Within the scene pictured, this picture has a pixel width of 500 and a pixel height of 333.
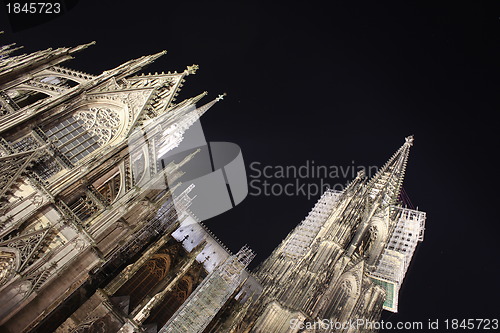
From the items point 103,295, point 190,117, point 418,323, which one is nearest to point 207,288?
point 103,295

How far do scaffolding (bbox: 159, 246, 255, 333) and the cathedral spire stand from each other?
23805 millimetres

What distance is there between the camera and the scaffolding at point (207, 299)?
23250 millimetres

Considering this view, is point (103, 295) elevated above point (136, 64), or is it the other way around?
point (136, 64)

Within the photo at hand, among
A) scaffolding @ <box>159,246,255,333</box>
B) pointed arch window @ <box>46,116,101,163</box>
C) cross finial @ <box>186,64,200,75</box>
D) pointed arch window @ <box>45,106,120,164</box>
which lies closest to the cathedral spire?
scaffolding @ <box>159,246,255,333</box>

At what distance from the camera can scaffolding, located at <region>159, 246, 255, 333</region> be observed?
76.3ft

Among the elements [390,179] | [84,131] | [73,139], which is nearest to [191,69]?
[84,131]

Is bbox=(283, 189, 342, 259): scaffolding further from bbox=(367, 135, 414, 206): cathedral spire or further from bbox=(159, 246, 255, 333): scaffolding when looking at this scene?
bbox=(159, 246, 255, 333): scaffolding

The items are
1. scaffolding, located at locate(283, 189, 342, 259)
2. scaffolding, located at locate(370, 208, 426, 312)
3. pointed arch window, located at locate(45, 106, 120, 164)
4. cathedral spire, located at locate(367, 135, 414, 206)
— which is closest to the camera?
pointed arch window, located at locate(45, 106, 120, 164)

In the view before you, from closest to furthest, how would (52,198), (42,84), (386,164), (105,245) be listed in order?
(52,198) < (105,245) < (42,84) < (386,164)

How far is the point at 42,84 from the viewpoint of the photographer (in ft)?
78.5

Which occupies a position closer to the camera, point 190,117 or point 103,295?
point 103,295

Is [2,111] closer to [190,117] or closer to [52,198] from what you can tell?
[52,198]

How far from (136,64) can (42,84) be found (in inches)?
233

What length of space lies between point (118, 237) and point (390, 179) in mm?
38702
